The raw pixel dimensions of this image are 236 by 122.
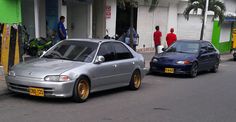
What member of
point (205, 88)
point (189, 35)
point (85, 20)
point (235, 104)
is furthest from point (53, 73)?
point (189, 35)

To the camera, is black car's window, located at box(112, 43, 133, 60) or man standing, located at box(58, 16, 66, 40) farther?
man standing, located at box(58, 16, 66, 40)

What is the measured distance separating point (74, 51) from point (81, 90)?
1.30 metres

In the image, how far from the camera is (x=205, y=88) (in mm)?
12906

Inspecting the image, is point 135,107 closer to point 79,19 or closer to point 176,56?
point 176,56

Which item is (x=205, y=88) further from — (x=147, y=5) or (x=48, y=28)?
(x=147, y=5)

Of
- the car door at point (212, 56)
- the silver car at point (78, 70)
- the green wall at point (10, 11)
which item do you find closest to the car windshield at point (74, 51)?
the silver car at point (78, 70)

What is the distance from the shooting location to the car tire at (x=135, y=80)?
1159cm

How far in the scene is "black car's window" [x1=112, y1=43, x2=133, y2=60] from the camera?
11007 mm

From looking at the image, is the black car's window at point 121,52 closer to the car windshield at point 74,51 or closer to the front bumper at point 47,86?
the car windshield at point 74,51

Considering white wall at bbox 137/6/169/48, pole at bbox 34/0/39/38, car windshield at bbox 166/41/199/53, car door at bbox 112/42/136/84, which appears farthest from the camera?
white wall at bbox 137/6/169/48

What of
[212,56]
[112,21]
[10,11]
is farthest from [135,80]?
[112,21]

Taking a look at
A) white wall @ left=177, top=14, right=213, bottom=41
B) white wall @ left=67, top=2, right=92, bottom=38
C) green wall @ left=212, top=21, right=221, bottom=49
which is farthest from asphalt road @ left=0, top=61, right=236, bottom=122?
white wall @ left=177, top=14, right=213, bottom=41

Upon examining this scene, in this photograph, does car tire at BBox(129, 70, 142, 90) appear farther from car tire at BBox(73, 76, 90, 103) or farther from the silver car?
car tire at BBox(73, 76, 90, 103)

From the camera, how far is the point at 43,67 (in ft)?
29.9
